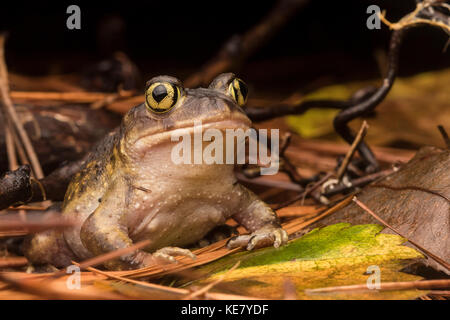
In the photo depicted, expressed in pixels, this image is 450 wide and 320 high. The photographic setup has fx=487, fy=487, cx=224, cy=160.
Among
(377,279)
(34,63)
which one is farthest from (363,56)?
(377,279)

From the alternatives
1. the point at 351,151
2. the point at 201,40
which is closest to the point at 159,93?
the point at 351,151

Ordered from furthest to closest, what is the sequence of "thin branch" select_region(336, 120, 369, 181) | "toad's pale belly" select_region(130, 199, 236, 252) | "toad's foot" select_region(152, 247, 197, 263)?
"thin branch" select_region(336, 120, 369, 181) → "toad's pale belly" select_region(130, 199, 236, 252) → "toad's foot" select_region(152, 247, 197, 263)

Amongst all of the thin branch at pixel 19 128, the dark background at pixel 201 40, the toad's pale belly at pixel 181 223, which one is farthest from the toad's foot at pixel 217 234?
the dark background at pixel 201 40

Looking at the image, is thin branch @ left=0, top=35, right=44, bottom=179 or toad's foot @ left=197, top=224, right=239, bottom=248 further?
thin branch @ left=0, top=35, right=44, bottom=179

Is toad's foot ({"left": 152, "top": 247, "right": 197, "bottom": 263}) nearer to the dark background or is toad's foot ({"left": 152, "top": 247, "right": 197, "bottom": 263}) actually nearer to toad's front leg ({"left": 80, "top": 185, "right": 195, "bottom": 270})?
toad's front leg ({"left": 80, "top": 185, "right": 195, "bottom": 270})

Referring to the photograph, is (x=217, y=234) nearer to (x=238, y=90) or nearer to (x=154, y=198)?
(x=154, y=198)

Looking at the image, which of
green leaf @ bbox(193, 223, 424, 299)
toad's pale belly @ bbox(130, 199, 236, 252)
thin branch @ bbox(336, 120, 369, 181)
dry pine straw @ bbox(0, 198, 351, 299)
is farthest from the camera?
thin branch @ bbox(336, 120, 369, 181)

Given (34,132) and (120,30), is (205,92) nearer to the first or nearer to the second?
(34,132)

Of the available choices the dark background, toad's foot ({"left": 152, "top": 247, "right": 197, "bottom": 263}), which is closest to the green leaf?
toad's foot ({"left": 152, "top": 247, "right": 197, "bottom": 263})
